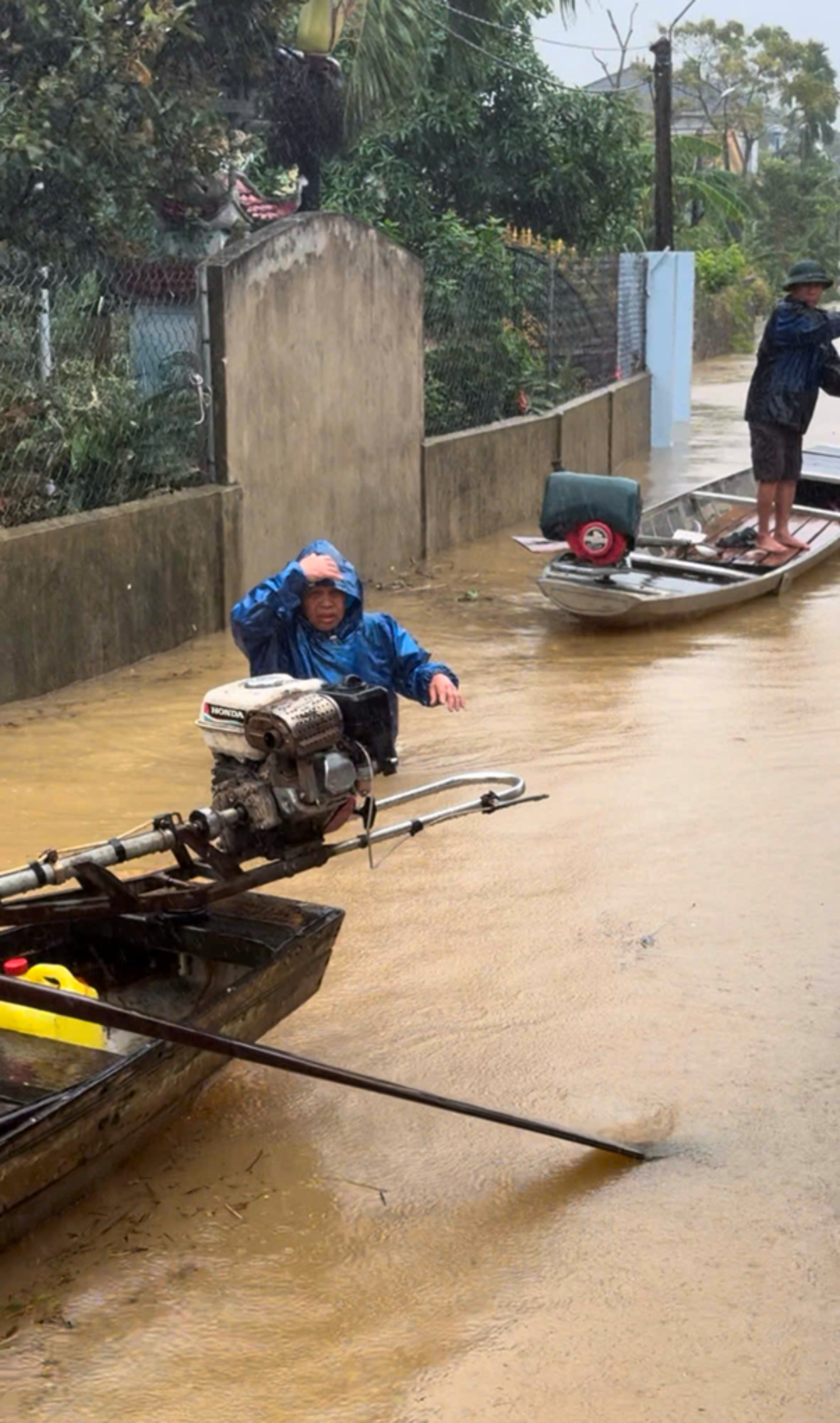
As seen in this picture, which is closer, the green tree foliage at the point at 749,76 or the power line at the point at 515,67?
the power line at the point at 515,67

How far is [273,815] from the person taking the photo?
441cm

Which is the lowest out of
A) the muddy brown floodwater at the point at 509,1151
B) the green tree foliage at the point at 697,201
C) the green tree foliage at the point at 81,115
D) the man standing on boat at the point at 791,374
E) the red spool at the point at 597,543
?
the muddy brown floodwater at the point at 509,1151

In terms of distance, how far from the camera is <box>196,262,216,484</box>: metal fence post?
33.8ft

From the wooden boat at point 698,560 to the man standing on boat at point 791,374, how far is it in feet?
2.15

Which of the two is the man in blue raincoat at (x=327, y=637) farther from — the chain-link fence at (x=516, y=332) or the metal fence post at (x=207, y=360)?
the chain-link fence at (x=516, y=332)

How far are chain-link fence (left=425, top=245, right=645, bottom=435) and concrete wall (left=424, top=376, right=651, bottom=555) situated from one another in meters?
0.27

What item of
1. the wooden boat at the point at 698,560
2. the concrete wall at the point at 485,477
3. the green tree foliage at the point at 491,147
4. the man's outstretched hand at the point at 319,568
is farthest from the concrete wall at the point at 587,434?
the man's outstretched hand at the point at 319,568

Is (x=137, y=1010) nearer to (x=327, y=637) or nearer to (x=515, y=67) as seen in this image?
(x=327, y=637)

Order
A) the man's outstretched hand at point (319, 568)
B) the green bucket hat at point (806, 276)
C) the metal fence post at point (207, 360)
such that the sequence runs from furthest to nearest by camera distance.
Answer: the green bucket hat at point (806, 276) → the metal fence post at point (207, 360) → the man's outstretched hand at point (319, 568)

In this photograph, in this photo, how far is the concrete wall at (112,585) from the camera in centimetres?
885

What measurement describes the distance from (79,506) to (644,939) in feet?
16.1

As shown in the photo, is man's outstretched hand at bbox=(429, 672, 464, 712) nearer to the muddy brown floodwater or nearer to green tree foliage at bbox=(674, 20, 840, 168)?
the muddy brown floodwater

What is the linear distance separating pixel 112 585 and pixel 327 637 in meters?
3.26

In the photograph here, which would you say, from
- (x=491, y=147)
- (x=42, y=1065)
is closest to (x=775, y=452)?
(x=42, y=1065)
